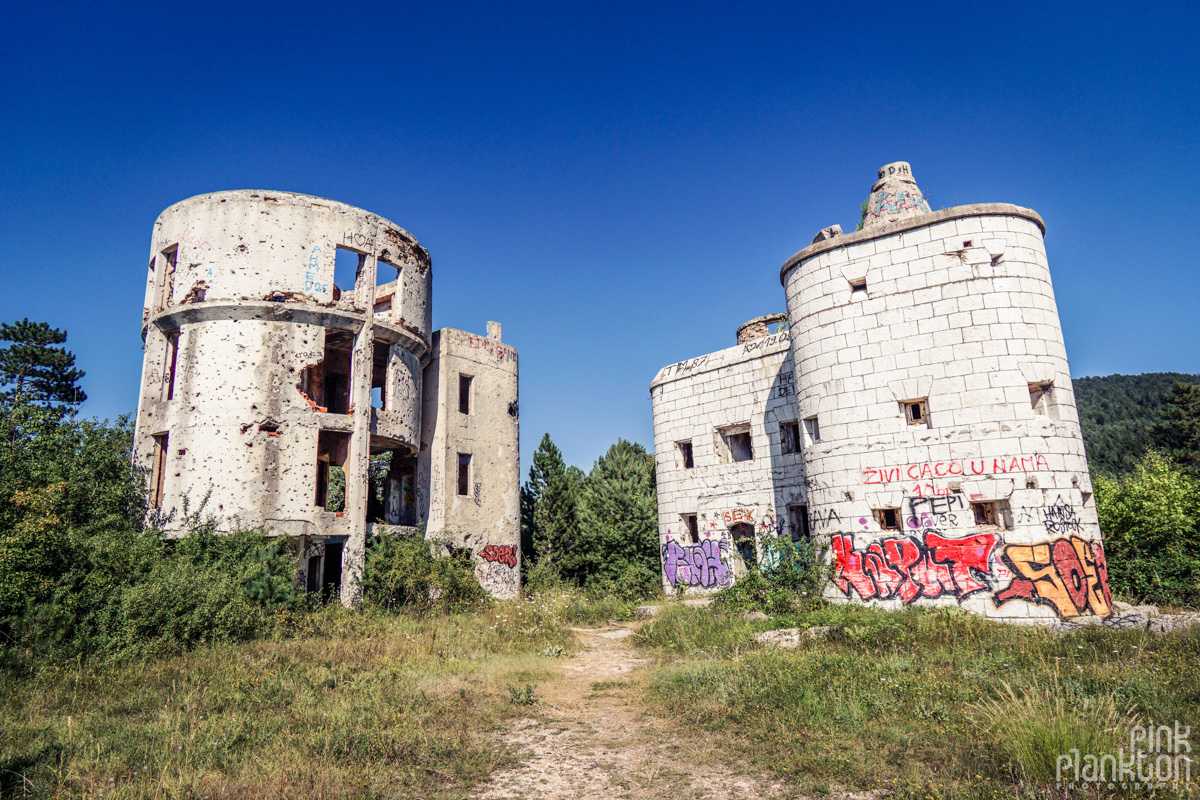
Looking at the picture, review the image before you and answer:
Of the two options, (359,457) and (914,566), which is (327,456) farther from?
(914,566)

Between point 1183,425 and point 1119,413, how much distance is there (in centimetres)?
3554

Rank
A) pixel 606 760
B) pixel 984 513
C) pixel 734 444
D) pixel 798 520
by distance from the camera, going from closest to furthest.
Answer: pixel 606 760 < pixel 984 513 < pixel 798 520 < pixel 734 444

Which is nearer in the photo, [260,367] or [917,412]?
[917,412]

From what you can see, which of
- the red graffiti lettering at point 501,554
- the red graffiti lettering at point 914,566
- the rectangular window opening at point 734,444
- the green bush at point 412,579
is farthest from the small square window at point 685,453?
the green bush at point 412,579

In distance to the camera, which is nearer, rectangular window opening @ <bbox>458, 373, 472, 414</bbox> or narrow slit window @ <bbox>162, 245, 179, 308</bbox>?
narrow slit window @ <bbox>162, 245, 179, 308</bbox>

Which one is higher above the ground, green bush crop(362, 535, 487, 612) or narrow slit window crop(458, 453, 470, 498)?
narrow slit window crop(458, 453, 470, 498)

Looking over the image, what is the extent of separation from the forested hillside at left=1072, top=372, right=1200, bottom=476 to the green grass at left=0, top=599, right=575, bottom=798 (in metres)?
47.8

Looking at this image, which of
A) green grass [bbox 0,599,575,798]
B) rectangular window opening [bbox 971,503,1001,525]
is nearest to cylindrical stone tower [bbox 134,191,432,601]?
green grass [bbox 0,599,575,798]

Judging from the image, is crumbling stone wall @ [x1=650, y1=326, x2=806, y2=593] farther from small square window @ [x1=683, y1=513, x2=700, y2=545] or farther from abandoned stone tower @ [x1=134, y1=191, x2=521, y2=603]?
abandoned stone tower @ [x1=134, y1=191, x2=521, y2=603]

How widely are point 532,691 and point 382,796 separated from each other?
3728 millimetres

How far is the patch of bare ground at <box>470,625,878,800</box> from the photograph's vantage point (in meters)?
5.24

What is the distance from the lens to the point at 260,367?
1527cm

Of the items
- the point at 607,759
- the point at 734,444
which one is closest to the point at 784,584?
the point at 734,444

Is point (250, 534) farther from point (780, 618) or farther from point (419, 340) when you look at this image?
point (780, 618)
